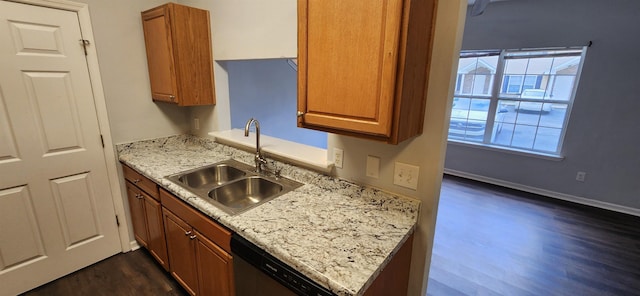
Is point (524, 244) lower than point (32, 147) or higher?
lower

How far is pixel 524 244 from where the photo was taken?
8.77 feet

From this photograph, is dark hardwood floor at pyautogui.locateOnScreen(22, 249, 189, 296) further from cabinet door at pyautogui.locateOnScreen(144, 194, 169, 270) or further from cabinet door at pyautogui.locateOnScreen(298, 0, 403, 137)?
cabinet door at pyautogui.locateOnScreen(298, 0, 403, 137)

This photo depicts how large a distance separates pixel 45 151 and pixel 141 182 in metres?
0.63

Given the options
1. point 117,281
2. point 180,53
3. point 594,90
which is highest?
point 180,53

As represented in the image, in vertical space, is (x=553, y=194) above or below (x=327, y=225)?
below

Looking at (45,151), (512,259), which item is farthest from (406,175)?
(45,151)

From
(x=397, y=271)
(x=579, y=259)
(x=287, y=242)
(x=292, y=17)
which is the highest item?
(x=292, y=17)

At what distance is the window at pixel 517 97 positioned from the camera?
3682mm

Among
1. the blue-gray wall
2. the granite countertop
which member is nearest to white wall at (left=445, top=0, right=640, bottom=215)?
the blue-gray wall

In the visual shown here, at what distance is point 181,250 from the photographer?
1.72 m

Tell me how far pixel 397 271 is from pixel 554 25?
4166 millimetres

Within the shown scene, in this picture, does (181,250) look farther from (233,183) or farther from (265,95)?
(265,95)

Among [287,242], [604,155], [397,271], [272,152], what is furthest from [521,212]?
[287,242]

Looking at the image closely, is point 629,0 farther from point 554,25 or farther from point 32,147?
point 32,147
